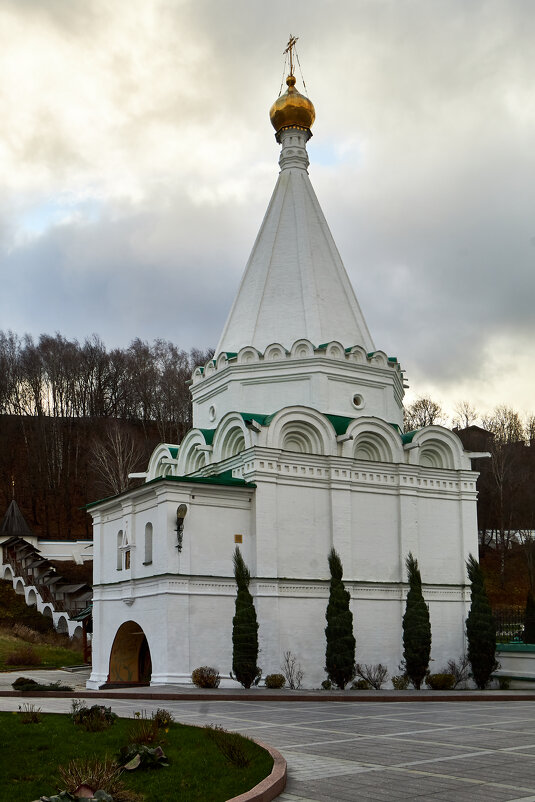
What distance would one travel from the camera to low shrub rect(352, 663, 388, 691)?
61.1ft

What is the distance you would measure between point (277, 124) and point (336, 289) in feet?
18.0

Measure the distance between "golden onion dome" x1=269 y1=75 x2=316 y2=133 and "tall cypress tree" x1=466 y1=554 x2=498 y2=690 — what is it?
13.2 metres

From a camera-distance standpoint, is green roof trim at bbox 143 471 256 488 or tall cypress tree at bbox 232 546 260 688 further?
green roof trim at bbox 143 471 256 488

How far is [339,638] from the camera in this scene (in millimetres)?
18312

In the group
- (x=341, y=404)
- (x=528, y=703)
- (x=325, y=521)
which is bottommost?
(x=528, y=703)

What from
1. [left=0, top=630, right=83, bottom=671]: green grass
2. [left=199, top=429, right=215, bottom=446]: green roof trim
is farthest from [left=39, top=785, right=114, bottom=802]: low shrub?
A: [left=0, top=630, right=83, bottom=671]: green grass

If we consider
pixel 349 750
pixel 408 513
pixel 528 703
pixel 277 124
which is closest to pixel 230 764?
pixel 349 750

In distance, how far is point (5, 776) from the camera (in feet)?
23.4

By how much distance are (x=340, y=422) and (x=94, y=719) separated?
11.9 meters

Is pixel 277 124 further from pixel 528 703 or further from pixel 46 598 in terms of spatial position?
pixel 46 598

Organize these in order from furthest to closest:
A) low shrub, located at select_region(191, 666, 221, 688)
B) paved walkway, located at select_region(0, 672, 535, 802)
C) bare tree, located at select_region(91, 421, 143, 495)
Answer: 1. bare tree, located at select_region(91, 421, 143, 495)
2. low shrub, located at select_region(191, 666, 221, 688)
3. paved walkway, located at select_region(0, 672, 535, 802)

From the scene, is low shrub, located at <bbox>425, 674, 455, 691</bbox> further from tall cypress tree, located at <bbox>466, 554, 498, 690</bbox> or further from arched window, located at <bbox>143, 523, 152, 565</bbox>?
arched window, located at <bbox>143, 523, 152, 565</bbox>

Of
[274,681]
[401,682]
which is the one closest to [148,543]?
[274,681]

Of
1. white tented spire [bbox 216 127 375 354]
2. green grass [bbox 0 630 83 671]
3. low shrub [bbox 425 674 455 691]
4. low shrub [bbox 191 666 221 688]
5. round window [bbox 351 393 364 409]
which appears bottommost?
green grass [bbox 0 630 83 671]
